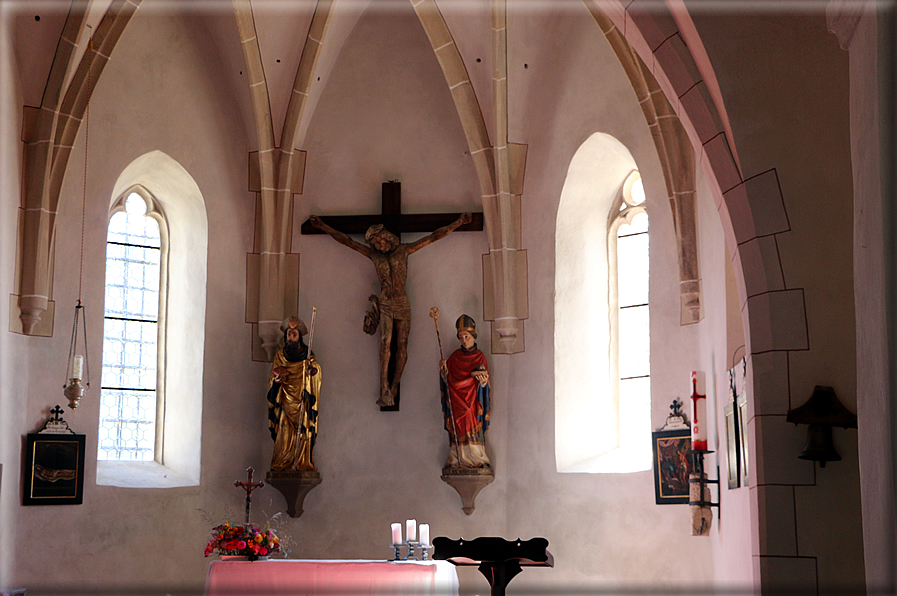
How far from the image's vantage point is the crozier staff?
9062mm

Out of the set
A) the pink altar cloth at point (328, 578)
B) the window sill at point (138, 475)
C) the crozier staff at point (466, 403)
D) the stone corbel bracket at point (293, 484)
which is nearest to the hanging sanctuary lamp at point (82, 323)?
the window sill at point (138, 475)

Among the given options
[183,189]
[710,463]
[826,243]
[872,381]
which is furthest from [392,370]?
[872,381]

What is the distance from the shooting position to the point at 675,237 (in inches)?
323

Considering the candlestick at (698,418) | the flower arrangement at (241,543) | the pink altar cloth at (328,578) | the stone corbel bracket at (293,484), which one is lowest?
the pink altar cloth at (328,578)

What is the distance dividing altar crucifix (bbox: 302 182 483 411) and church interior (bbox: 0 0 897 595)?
0.45 feet

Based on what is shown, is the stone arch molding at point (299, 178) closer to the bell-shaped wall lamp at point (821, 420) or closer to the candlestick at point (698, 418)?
the candlestick at point (698, 418)

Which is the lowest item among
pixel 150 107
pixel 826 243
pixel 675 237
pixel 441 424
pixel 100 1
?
pixel 441 424

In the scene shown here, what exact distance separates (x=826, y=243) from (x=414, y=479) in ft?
18.9

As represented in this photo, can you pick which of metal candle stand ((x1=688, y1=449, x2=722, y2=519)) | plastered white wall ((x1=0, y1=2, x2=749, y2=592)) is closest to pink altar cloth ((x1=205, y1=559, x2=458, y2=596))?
plastered white wall ((x1=0, y1=2, x2=749, y2=592))

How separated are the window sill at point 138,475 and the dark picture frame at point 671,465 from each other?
433cm

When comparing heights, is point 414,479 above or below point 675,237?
below

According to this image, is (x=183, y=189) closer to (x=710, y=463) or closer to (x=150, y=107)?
(x=150, y=107)

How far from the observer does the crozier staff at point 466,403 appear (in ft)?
29.7

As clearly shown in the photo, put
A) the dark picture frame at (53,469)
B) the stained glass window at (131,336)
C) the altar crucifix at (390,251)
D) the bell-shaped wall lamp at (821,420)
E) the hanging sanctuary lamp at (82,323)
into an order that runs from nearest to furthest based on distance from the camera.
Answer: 1. the bell-shaped wall lamp at (821,420)
2. the dark picture frame at (53,469)
3. the hanging sanctuary lamp at (82,323)
4. the stained glass window at (131,336)
5. the altar crucifix at (390,251)
